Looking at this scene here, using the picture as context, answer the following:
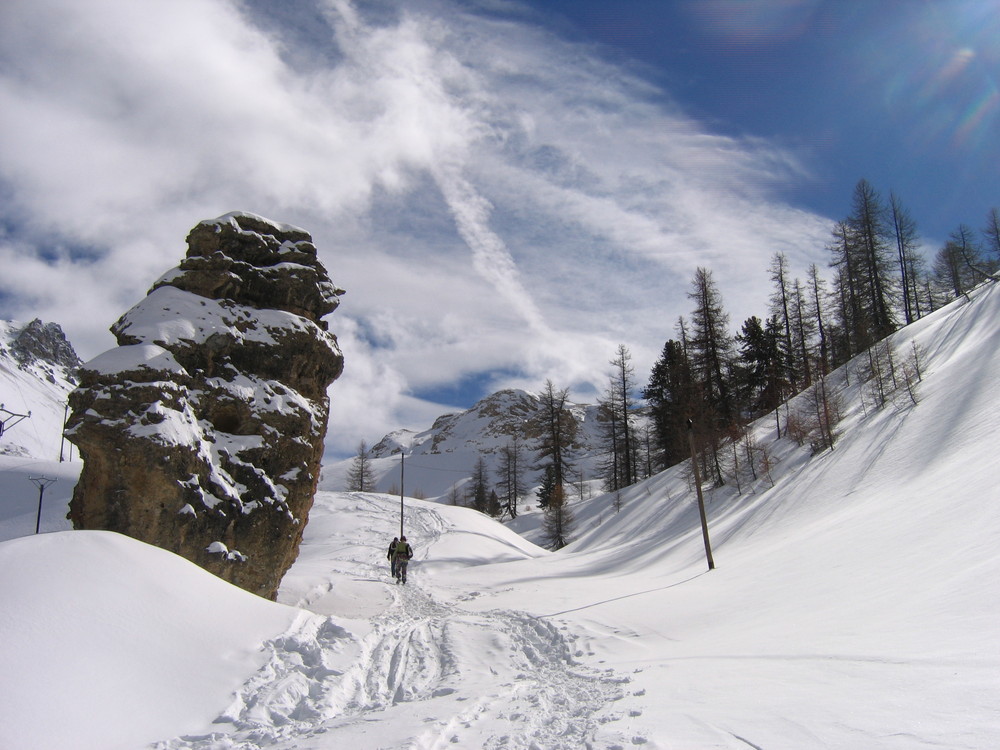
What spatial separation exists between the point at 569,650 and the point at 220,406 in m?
9.54

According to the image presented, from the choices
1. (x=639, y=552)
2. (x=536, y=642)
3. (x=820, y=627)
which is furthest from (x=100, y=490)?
(x=639, y=552)

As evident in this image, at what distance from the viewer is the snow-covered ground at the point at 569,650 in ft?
15.0

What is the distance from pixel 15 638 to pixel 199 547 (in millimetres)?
6601

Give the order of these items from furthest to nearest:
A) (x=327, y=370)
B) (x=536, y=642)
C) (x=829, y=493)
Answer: (x=829, y=493), (x=327, y=370), (x=536, y=642)

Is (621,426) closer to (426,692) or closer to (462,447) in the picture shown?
(426,692)

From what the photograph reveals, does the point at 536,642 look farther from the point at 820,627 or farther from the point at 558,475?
the point at 558,475

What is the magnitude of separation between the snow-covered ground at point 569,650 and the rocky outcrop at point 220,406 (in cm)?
310

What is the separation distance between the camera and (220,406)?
43.8 feet

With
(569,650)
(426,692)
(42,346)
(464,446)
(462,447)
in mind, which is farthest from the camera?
(42,346)

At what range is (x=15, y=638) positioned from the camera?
5.37 meters

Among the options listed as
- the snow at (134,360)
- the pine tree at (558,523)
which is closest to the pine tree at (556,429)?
the pine tree at (558,523)

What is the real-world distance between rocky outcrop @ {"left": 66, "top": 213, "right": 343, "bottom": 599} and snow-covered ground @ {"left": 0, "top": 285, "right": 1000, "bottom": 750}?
310 cm

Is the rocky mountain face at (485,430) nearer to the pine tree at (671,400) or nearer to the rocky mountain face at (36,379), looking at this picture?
the rocky mountain face at (36,379)

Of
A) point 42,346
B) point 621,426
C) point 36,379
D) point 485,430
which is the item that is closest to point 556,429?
point 621,426
